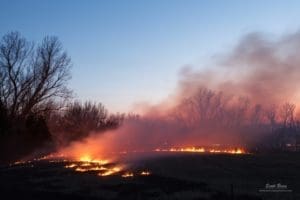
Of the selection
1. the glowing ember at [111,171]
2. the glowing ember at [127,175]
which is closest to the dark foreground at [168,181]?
the glowing ember at [127,175]

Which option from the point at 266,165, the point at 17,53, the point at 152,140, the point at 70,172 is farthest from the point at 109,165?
the point at 152,140

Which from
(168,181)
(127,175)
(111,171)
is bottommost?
(168,181)

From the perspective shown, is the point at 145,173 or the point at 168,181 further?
the point at 145,173

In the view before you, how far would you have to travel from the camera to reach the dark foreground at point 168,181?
24484 millimetres

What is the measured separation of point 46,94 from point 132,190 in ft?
Answer: 159

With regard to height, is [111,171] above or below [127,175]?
above

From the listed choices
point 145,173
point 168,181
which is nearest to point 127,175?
point 145,173

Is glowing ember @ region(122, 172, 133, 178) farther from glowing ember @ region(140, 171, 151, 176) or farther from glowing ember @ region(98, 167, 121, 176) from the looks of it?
glowing ember @ region(98, 167, 121, 176)

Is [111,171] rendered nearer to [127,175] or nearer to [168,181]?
[127,175]

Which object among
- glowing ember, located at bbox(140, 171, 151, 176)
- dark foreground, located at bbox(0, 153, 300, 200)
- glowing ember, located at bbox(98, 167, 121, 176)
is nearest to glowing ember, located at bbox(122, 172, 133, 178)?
dark foreground, located at bbox(0, 153, 300, 200)

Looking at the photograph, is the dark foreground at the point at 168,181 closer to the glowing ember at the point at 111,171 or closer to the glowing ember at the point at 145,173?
the glowing ember at the point at 145,173

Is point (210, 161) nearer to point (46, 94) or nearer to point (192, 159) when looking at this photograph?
point (192, 159)

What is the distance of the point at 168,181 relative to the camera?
99.5ft

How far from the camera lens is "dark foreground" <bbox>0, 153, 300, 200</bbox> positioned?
24484 mm
